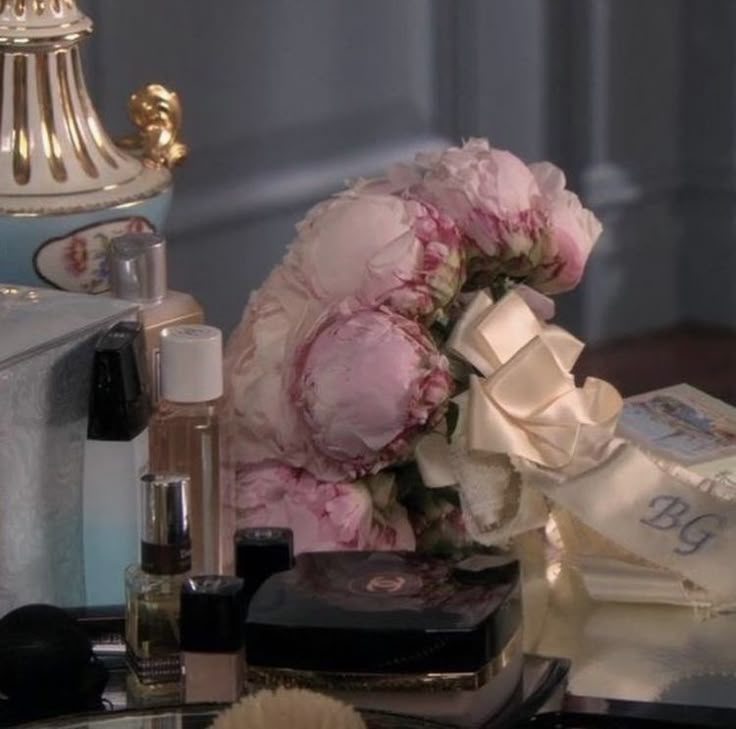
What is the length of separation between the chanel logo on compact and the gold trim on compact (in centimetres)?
4

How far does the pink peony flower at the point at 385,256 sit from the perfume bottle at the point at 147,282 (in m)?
0.07

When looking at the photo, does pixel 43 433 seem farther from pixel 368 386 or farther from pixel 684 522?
pixel 684 522

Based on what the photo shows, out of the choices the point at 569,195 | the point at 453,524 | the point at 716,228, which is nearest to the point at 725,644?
the point at 453,524

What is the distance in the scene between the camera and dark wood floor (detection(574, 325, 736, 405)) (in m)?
2.74

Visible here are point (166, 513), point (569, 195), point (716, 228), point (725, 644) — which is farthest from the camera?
point (716, 228)

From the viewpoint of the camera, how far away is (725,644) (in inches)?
36.4

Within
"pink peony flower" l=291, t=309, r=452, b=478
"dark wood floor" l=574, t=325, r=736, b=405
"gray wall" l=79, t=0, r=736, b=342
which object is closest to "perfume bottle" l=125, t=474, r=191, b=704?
"pink peony flower" l=291, t=309, r=452, b=478

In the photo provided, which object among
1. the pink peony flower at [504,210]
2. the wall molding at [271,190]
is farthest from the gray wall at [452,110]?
the pink peony flower at [504,210]

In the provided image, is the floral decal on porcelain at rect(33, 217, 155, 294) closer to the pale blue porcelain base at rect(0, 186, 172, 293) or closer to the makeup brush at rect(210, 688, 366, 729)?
the pale blue porcelain base at rect(0, 186, 172, 293)

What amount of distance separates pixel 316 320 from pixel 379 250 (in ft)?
0.15

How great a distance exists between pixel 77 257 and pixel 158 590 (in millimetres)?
332

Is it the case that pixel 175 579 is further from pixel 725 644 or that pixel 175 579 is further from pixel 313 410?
pixel 725 644

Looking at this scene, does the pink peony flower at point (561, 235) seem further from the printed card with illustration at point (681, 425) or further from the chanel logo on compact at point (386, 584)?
the chanel logo on compact at point (386, 584)

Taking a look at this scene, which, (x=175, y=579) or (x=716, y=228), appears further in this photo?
(x=716, y=228)
